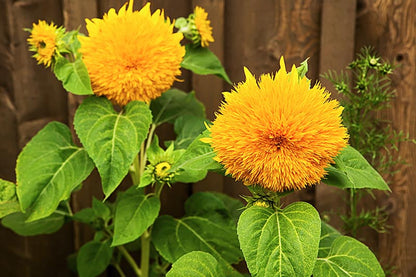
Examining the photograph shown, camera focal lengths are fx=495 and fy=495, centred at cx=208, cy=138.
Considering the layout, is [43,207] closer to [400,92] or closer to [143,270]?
[143,270]

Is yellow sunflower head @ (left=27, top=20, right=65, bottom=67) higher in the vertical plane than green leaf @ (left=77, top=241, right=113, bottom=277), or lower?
higher

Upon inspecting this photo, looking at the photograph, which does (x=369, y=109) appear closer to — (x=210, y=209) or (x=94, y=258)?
(x=210, y=209)

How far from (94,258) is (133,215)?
12.2 inches

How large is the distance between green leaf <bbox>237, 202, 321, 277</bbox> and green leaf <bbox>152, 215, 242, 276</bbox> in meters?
0.40

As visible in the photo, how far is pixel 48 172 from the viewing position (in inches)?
44.9

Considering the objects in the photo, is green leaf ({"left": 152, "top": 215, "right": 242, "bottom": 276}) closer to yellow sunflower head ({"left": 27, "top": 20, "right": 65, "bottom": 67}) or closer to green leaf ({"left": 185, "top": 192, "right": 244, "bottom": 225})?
green leaf ({"left": 185, "top": 192, "right": 244, "bottom": 225})

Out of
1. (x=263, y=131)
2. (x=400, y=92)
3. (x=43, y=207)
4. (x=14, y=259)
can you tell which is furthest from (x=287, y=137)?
(x=14, y=259)

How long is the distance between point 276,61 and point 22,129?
83 centimetres

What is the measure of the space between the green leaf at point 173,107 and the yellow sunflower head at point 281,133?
63 centimetres

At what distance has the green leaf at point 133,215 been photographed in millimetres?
1109

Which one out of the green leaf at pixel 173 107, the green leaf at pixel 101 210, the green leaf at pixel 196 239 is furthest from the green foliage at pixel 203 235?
the green leaf at pixel 173 107

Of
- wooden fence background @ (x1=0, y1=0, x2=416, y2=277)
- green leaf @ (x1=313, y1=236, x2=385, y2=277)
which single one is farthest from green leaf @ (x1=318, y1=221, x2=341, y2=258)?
wooden fence background @ (x1=0, y1=0, x2=416, y2=277)

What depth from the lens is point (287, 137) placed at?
0.75 m

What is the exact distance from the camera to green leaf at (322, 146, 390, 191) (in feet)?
2.84
